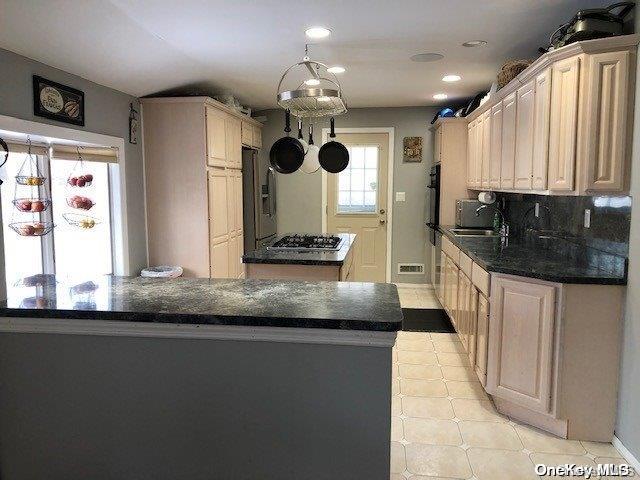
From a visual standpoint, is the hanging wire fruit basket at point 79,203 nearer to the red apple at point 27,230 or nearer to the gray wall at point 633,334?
the red apple at point 27,230

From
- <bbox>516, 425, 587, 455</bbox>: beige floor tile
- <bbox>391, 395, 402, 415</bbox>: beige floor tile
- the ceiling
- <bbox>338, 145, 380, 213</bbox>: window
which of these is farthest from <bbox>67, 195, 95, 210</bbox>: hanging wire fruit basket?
<bbox>338, 145, 380, 213</bbox>: window

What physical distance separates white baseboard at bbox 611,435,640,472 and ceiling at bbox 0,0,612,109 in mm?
2315

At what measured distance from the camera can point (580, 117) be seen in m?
2.39

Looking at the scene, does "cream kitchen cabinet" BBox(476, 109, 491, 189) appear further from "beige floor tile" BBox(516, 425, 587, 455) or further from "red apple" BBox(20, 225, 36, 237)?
"red apple" BBox(20, 225, 36, 237)

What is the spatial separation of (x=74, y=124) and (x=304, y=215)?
134 inches

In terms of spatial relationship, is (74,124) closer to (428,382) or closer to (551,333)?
(428,382)

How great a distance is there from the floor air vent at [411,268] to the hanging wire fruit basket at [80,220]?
3832 millimetres

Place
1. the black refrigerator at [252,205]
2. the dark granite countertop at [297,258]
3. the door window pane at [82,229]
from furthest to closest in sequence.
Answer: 1. the black refrigerator at [252,205]
2. the door window pane at [82,229]
3. the dark granite countertop at [297,258]

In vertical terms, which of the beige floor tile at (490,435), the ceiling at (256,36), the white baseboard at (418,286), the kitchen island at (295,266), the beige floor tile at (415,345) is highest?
the ceiling at (256,36)

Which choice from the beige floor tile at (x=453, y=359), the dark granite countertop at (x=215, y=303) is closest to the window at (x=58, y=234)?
the dark granite countertop at (x=215, y=303)

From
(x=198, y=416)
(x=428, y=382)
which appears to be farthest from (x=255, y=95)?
(x=198, y=416)

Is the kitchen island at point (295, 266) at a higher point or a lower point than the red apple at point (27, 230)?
lower

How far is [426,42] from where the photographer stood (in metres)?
3.20

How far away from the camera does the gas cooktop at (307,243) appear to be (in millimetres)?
3516
